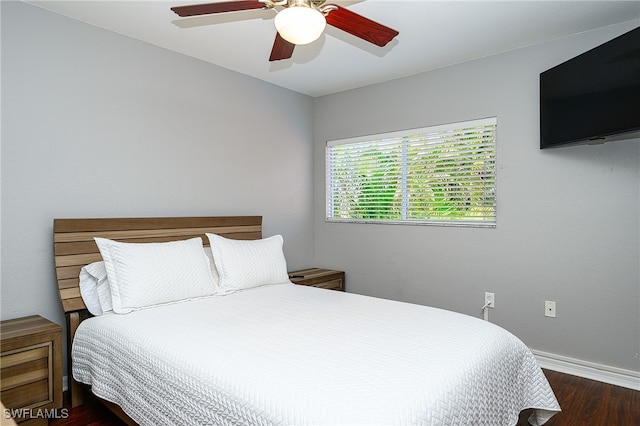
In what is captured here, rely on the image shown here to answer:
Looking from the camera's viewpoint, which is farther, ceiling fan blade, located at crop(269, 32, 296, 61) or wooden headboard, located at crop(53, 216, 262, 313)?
wooden headboard, located at crop(53, 216, 262, 313)

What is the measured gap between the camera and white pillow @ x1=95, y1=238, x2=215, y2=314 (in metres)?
2.43

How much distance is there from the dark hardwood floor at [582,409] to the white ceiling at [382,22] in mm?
2485

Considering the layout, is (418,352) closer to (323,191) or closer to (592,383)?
(592,383)

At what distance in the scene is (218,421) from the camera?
1.50m

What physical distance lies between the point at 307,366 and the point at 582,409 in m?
1.94

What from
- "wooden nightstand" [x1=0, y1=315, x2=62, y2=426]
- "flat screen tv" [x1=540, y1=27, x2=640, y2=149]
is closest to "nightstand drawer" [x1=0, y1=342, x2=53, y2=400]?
"wooden nightstand" [x1=0, y1=315, x2=62, y2=426]

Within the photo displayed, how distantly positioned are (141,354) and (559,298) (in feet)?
9.39

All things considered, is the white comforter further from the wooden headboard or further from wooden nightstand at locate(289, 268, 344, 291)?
wooden nightstand at locate(289, 268, 344, 291)

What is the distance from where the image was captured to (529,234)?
3.10 m

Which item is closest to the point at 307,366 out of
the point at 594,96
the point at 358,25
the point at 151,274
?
the point at 151,274

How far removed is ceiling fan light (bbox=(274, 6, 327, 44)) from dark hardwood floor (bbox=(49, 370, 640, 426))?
2329 millimetres

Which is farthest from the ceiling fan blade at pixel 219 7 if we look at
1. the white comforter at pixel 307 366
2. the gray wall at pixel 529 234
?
the gray wall at pixel 529 234

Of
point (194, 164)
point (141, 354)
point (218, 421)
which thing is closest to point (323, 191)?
point (194, 164)

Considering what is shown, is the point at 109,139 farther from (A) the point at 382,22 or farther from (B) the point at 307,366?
(B) the point at 307,366
